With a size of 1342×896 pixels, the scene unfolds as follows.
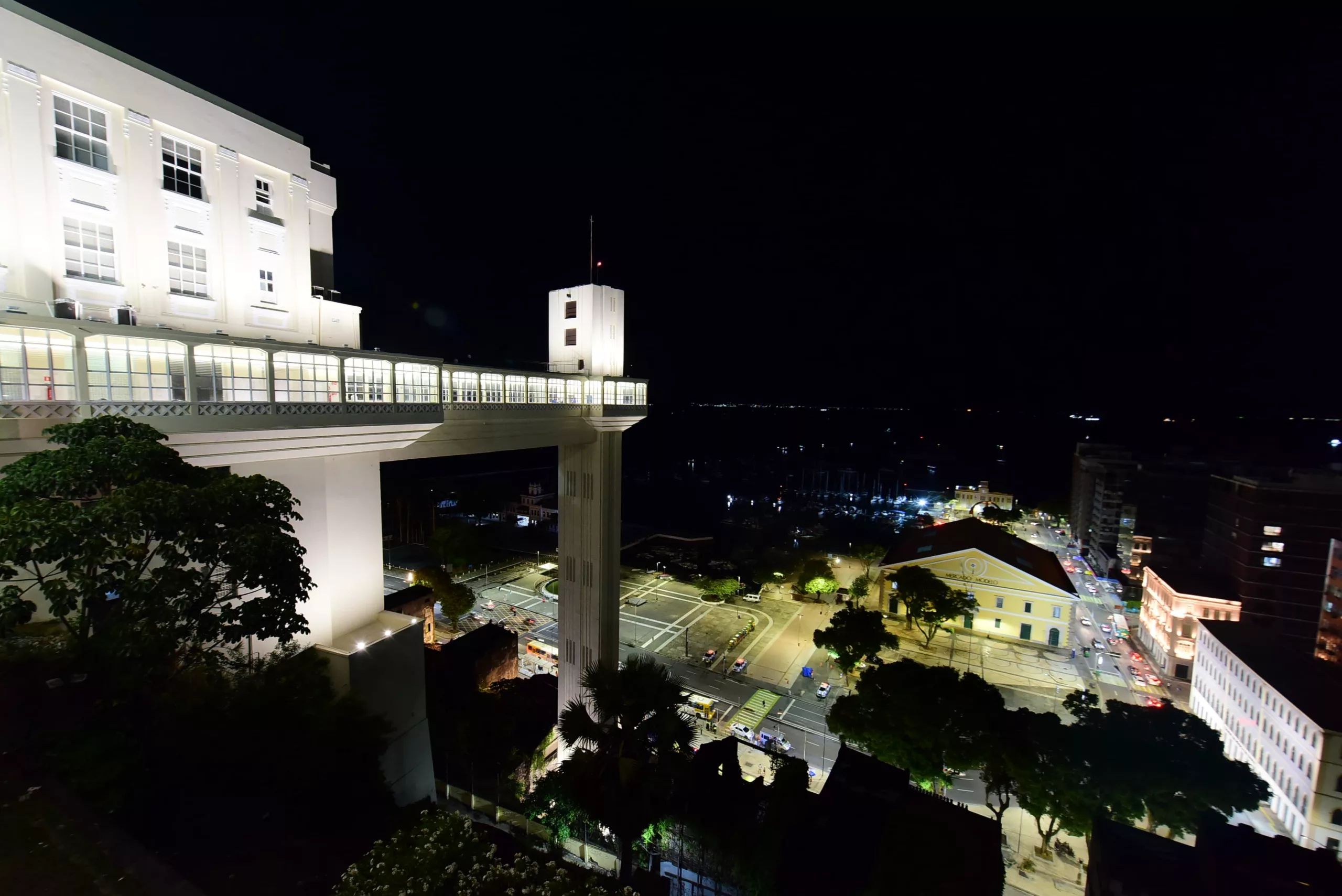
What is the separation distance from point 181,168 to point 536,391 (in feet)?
31.1

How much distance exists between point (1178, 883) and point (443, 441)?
895 inches

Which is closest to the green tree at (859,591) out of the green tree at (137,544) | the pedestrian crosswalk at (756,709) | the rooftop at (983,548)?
the rooftop at (983,548)

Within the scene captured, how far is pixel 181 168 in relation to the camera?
33.3 feet

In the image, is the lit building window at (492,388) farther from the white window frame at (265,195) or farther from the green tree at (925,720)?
the green tree at (925,720)

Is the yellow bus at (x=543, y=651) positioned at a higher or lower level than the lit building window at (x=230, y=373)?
lower

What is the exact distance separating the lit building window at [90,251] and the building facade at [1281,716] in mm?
42455

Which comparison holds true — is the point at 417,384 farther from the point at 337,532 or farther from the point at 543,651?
the point at 543,651

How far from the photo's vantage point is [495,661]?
1101 inches

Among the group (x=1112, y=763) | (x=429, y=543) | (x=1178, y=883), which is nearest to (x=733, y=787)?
(x=1178, y=883)

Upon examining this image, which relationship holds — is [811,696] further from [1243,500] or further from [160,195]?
[1243,500]

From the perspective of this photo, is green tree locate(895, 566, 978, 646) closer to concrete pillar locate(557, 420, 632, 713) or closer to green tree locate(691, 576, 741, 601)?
green tree locate(691, 576, 741, 601)

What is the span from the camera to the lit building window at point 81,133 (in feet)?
28.4

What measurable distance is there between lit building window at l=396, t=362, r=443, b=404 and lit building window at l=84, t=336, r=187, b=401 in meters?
4.05

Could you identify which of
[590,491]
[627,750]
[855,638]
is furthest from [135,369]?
[855,638]
